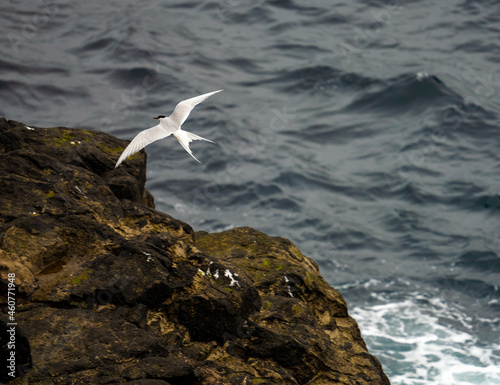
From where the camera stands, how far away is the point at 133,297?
18.9ft

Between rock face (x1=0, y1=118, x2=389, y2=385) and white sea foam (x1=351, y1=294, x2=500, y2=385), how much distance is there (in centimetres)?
521

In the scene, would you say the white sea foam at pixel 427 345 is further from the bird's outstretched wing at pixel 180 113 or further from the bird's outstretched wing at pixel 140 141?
the bird's outstretched wing at pixel 140 141

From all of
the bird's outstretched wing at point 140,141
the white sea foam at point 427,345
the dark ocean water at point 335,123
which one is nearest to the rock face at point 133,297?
the bird's outstretched wing at point 140,141

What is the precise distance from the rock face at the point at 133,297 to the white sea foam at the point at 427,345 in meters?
5.21

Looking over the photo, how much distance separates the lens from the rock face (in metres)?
5.13

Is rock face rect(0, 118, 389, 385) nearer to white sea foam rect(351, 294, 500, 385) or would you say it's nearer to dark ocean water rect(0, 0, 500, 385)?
white sea foam rect(351, 294, 500, 385)

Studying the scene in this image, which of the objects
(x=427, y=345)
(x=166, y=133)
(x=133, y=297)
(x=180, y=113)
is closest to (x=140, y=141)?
(x=166, y=133)

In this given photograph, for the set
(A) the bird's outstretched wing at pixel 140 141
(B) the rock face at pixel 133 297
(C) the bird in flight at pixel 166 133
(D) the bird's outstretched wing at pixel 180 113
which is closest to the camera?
(B) the rock face at pixel 133 297

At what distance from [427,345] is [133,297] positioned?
7987 millimetres

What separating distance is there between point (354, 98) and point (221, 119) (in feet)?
15.0

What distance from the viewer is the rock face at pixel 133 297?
16.8 feet

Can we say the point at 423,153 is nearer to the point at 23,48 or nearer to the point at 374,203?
the point at 374,203

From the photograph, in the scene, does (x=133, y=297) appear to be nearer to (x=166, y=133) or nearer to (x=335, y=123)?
(x=166, y=133)

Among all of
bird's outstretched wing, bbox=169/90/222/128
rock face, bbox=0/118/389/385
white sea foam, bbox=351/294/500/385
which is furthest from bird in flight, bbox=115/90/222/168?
white sea foam, bbox=351/294/500/385
